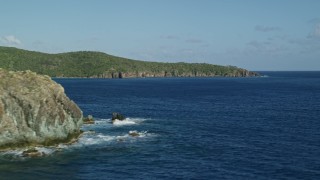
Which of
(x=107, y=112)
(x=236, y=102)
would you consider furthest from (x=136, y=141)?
(x=236, y=102)

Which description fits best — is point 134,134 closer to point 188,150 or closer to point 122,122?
point 188,150

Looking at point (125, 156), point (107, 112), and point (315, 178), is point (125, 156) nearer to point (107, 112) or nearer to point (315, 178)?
point (315, 178)

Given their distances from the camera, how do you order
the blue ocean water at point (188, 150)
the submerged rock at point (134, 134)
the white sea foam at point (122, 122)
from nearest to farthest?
the blue ocean water at point (188, 150) → the submerged rock at point (134, 134) → the white sea foam at point (122, 122)

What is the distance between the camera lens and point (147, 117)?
453 ft

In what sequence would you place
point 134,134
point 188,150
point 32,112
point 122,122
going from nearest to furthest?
point 188,150 → point 32,112 → point 134,134 → point 122,122

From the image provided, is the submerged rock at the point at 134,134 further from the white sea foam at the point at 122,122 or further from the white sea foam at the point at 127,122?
the white sea foam at the point at 127,122

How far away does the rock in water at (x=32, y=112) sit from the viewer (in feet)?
292

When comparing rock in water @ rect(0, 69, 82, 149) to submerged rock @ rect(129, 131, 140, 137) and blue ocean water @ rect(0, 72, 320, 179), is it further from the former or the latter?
submerged rock @ rect(129, 131, 140, 137)

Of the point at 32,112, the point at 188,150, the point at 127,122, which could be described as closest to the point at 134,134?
the point at 188,150

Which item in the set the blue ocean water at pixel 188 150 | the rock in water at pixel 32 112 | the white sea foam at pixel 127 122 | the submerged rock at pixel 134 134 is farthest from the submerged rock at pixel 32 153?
the white sea foam at pixel 127 122

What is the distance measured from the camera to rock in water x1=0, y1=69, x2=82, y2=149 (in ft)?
292

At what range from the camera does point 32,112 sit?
91.1 m

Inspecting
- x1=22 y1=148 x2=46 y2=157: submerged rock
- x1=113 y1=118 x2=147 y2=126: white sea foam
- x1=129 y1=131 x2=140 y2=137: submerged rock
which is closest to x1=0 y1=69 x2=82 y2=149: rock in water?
x1=22 y1=148 x2=46 y2=157: submerged rock

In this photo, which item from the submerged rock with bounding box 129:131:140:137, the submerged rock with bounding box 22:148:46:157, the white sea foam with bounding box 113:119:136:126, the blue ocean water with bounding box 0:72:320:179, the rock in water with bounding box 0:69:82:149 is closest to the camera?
the blue ocean water with bounding box 0:72:320:179
